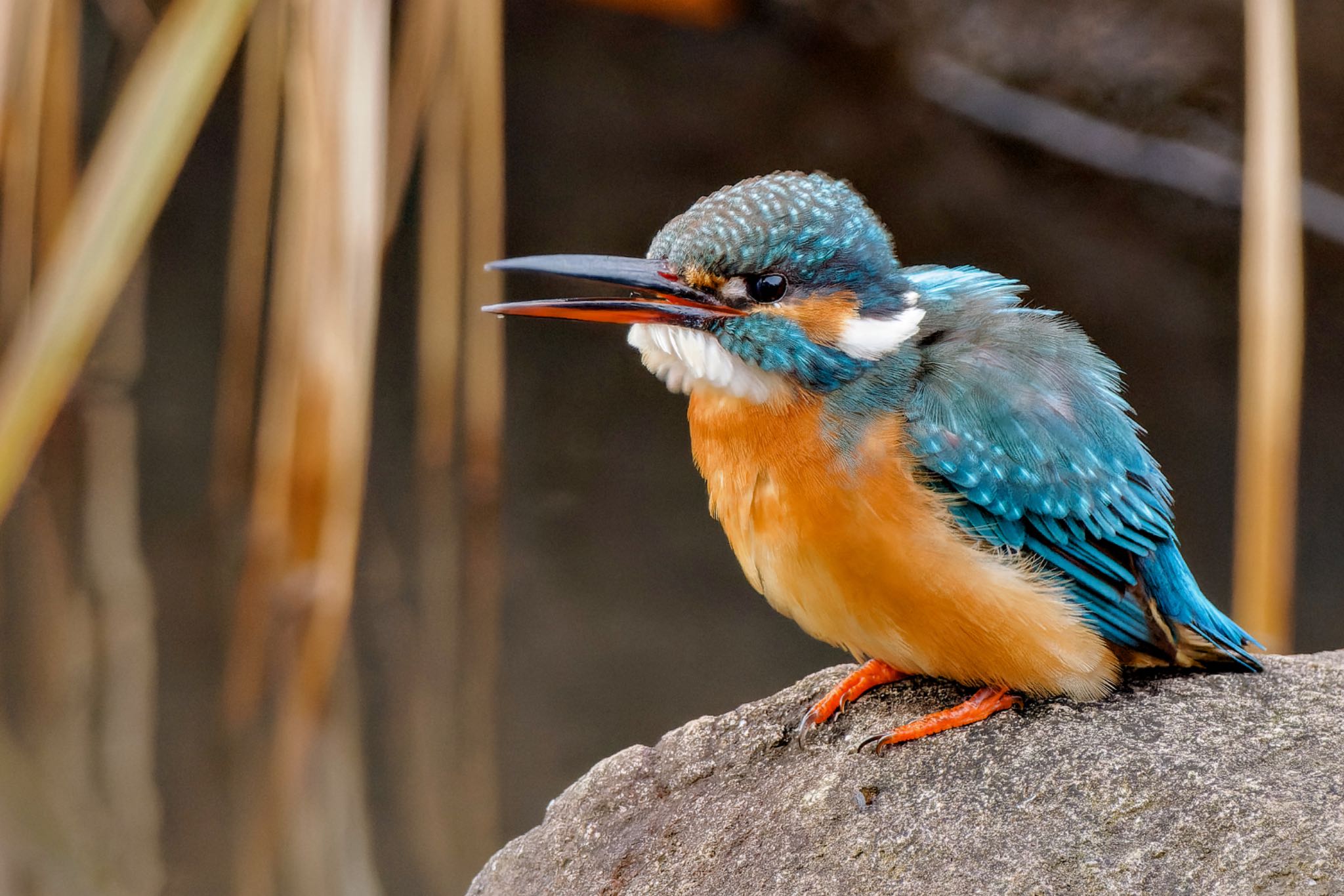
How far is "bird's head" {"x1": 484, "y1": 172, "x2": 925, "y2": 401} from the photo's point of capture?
238cm

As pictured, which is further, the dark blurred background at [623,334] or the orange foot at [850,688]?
the dark blurred background at [623,334]

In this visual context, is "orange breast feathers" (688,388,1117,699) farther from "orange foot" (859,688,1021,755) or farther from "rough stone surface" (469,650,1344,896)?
"rough stone surface" (469,650,1344,896)

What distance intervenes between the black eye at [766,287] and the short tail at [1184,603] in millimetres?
820

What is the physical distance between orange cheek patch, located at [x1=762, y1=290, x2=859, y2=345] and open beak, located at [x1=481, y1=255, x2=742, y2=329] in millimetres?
92

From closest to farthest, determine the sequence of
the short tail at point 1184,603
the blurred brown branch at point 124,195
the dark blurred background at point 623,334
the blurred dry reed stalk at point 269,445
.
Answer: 1. the blurred brown branch at point 124,195
2. the short tail at point 1184,603
3. the blurred dry reed stalk at point 269,445
4. the dark blurred background at point 623,334

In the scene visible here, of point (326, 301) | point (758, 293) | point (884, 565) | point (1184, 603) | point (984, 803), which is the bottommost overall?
point (984, 803)

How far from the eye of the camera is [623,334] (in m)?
7.70

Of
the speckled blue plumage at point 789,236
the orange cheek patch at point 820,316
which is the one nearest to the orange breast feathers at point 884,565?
the orange cheek patch at point 820,316

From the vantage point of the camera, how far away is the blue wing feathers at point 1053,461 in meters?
2.41

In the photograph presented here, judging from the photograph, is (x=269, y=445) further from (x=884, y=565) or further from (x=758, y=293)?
(x=884, y=565)

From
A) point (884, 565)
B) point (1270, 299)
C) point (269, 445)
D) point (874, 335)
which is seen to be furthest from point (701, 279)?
point (269, 445)

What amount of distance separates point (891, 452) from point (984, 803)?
23.4 inches

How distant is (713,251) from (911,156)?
694 centimetres

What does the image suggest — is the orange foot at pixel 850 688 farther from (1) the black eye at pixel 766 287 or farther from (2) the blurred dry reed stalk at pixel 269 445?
(2) the blurred dry reed stalk at pixel 269 445
